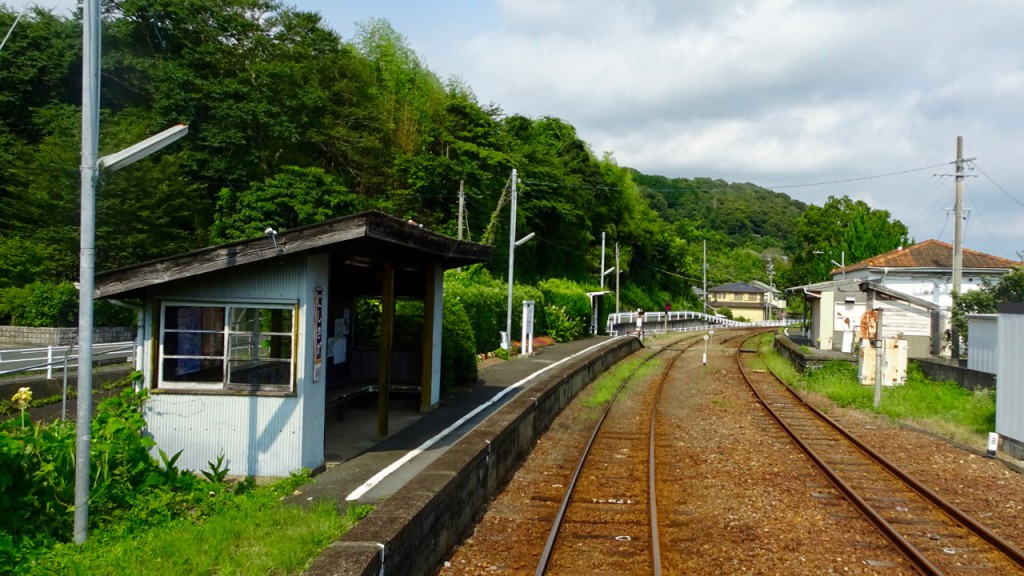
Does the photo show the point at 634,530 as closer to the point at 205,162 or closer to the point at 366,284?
the point at 366,284

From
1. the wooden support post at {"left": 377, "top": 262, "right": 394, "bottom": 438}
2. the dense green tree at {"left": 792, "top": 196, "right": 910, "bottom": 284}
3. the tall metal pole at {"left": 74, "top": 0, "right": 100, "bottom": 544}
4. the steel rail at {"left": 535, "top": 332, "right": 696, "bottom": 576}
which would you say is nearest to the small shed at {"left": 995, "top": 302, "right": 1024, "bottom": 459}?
the steel rail at {"left": 535, "top": 332, "right": 696, "bottom": 576}

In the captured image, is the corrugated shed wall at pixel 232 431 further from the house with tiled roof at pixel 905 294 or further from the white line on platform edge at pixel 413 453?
the house with tiled roof at pixel 905 294

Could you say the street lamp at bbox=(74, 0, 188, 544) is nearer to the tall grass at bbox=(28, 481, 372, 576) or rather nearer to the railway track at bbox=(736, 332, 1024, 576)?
the tall grass at bbox=(28, 481, 372, 576)

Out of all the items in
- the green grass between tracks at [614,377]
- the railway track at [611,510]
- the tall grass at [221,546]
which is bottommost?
the green grass between tracks at [614,377]

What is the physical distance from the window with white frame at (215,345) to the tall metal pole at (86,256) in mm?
2301

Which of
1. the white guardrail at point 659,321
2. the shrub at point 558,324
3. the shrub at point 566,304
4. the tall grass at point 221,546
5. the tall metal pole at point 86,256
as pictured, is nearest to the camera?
the tall grass at point 221,546

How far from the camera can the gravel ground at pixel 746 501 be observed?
6.21 m

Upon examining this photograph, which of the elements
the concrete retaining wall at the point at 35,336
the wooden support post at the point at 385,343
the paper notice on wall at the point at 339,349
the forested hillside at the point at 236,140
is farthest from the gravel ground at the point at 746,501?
the forested hillside at the point at 236,140

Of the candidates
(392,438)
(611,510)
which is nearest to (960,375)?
(611,510)

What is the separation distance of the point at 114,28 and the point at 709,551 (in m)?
33.6

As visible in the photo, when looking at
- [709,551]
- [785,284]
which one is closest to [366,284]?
[709,551]

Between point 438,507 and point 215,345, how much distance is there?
369cm

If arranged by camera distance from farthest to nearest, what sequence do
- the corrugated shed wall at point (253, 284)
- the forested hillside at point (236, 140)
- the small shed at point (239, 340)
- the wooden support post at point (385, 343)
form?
1. the forested hillside at point (236, 140)
2. the wooden support post at point (385, 343)
3. the corrugated shed wall at point (253, 284)
4. the small shed at point (239, 340)

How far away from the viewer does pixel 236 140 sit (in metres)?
30.1
